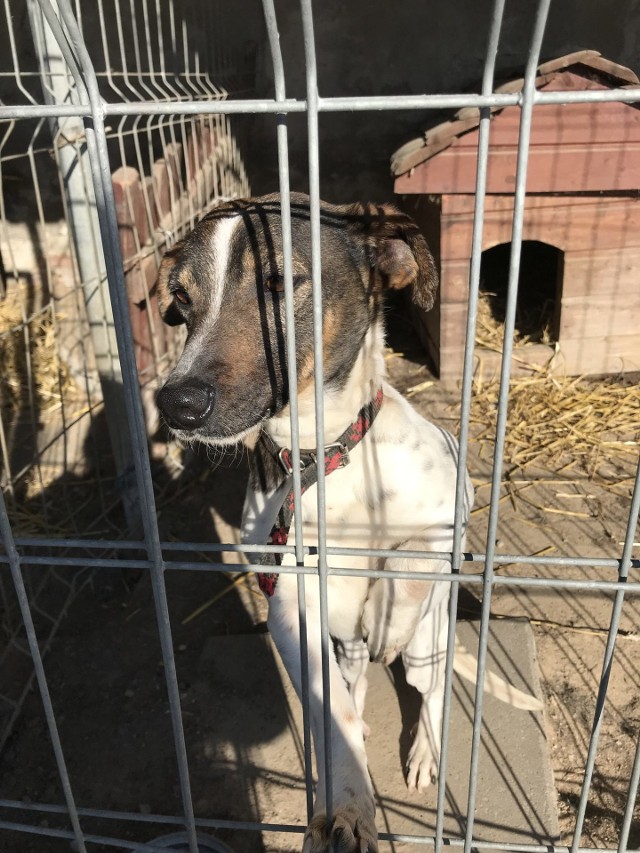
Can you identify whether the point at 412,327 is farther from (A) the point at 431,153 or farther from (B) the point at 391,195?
(A) the point at 431,153

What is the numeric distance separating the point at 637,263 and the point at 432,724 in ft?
11.3

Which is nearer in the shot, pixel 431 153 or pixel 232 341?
pixel 232 341

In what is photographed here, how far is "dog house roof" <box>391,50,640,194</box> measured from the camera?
4.30 metres

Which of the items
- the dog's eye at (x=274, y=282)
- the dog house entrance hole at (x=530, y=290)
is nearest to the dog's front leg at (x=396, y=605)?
the dog's eye at (x=274, y=282)

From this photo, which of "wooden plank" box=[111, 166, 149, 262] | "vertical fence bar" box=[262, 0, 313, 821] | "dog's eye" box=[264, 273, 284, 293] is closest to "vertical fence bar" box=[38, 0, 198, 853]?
"vertical fence bar" box=[262, 0, 313, 821]

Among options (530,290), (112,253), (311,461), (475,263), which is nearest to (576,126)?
(530,290)

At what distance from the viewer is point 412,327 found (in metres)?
6.25

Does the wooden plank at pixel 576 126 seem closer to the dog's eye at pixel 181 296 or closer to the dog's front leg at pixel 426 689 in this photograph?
the dog's eye at pixel 181 296

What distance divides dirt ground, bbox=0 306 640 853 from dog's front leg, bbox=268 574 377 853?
640 millimetres

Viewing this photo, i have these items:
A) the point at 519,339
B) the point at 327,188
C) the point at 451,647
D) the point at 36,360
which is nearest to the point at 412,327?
the point at 519,339

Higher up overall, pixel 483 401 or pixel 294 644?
pixel 294 644

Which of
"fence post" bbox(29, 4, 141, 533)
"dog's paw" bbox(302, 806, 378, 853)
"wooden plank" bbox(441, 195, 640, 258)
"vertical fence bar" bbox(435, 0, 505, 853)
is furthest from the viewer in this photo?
"wooden plank" bbox(441, 195, 640, 258)

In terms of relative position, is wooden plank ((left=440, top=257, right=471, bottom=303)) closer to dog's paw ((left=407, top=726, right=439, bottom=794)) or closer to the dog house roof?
the dog house roof

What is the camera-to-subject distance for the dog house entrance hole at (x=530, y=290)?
553cm
